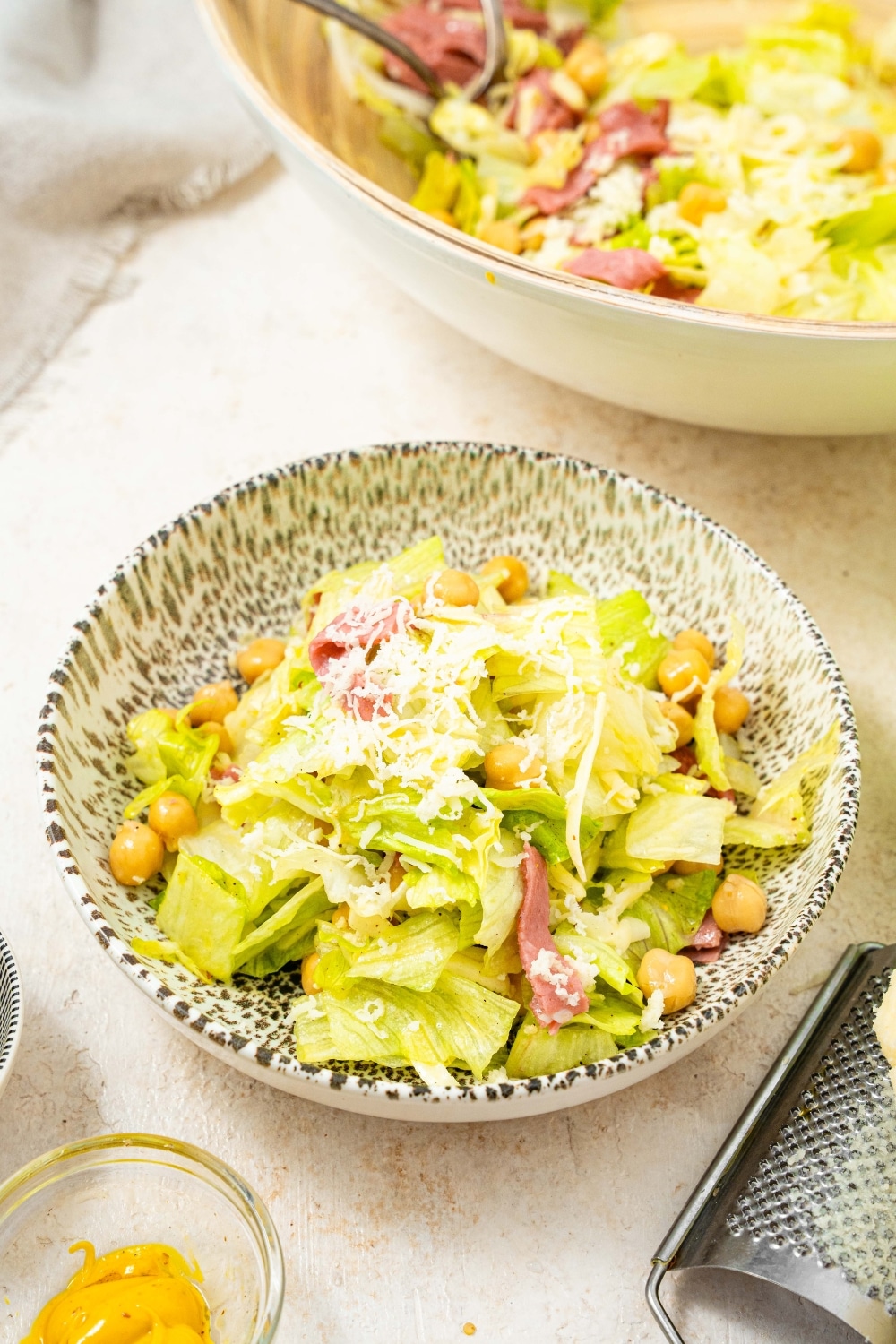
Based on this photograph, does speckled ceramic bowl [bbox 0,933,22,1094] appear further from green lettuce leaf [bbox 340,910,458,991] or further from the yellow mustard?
green lettuce leaf [bbox 340,910,458,991]

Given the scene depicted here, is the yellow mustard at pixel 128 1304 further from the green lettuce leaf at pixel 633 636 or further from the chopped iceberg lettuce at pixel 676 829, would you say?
the green lettuce leaf at pixel 633 636

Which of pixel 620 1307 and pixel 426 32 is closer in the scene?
pixel 620 1307

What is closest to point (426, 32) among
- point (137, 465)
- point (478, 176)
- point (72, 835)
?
point (478, 176)

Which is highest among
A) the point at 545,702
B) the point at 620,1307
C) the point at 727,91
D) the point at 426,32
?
the point at 426,32

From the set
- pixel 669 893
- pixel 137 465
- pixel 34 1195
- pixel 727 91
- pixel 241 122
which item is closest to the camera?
pixel 34 1195

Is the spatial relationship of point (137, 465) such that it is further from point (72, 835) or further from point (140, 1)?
point (140, 1)

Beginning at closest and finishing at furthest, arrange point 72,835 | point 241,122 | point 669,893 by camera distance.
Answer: point 72,835 → point 669,893 → point 241,122

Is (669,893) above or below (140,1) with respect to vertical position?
below
